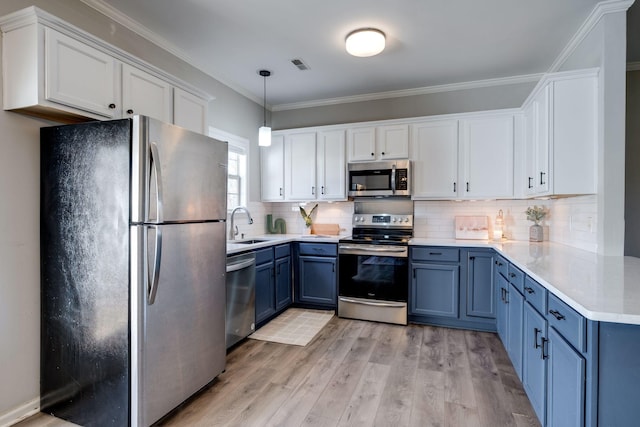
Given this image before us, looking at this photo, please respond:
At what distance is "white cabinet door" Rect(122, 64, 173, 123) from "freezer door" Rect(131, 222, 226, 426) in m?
0.93

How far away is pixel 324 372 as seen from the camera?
262cm

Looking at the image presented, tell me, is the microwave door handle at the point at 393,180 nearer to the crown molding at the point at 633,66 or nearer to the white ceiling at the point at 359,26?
the white ceiling at the point at 359,26

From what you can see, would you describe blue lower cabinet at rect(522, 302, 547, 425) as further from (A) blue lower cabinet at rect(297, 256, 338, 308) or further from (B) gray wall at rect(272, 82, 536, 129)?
(B) gray wall at rect(272, 82, 536, 129)

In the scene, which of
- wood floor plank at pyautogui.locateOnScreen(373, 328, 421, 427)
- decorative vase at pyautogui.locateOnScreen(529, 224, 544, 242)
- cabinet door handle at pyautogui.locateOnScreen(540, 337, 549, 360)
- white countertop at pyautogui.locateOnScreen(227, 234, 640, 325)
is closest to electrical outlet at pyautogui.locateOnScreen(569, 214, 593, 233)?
white countertop at pyautogui.locateOnScreen(227, 234, 640, 325)

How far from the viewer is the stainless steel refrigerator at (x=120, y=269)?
72.2 inches

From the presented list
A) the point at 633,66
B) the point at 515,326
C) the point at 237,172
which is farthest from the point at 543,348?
the point at 237,172

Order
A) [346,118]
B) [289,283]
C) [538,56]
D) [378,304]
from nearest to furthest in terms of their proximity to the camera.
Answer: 1. [538,56]
2. [378,304]
3. [289,283]
4. [346,118]

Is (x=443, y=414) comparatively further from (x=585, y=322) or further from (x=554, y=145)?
(x=554, y=145)

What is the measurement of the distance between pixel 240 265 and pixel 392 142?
2246 millimetres

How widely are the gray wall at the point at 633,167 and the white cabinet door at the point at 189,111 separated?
3938mm

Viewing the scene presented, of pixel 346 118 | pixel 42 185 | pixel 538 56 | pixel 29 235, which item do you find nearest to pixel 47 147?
pixel 42 185

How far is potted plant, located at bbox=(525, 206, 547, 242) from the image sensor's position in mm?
3576

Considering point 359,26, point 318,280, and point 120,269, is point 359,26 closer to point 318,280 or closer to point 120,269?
point 120,269

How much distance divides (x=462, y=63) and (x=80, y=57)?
10.6ft
